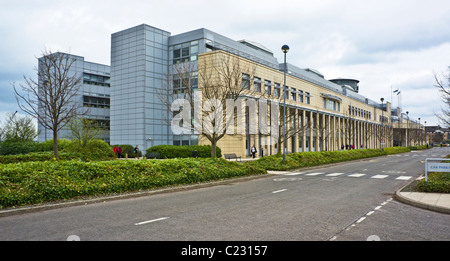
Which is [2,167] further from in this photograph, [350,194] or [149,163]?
[350,194]

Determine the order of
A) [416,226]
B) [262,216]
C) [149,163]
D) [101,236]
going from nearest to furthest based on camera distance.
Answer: [101,236] → [416,226] → [262,216] → [149,163]

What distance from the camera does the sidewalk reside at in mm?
9375

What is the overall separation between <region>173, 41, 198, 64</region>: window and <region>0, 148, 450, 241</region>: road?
33444mm

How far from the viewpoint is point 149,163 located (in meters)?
14.6

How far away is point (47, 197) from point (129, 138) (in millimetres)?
35507

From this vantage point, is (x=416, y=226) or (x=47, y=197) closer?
(x=416, y=226)

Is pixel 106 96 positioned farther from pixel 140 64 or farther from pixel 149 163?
pixel 149 163

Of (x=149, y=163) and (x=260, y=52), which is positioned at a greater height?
(x=260, y=52)

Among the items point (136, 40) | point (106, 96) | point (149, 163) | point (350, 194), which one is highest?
point (136, 40)

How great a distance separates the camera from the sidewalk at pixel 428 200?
30.8 feet

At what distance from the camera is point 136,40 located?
44.1 meters

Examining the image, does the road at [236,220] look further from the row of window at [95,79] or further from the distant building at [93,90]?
the row of window at [95,79]
